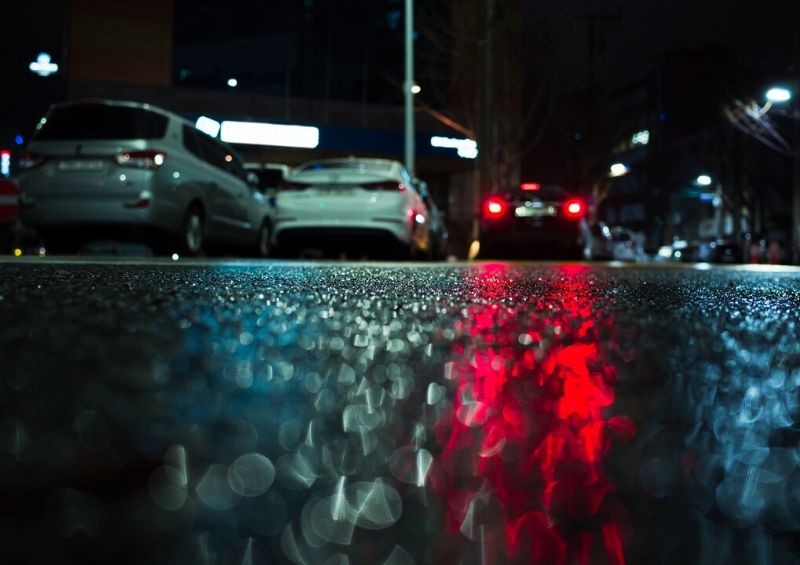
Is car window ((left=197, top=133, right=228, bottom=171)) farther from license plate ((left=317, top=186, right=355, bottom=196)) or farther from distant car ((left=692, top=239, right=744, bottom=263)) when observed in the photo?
distant car ((left=692, top=239, right=744, bottom=263))

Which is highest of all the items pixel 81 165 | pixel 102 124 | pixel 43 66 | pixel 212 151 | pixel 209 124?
pixel 43 66

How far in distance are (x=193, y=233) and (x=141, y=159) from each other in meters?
1.16

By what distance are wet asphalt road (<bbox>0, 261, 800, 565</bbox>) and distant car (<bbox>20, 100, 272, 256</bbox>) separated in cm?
844

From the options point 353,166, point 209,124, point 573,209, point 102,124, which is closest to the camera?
point 102,124

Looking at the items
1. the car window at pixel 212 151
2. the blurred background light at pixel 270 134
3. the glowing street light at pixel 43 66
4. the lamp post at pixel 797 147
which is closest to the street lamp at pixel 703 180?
the lamp post at pixel 797 147

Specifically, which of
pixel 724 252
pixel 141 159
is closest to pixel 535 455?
pixel 141 159

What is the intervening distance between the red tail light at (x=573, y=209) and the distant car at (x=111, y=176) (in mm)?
6033

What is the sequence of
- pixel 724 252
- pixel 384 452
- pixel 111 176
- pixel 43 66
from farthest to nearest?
pixel 724 252 → pixel 43 66 → pixel 111 176 → pixel 384 452

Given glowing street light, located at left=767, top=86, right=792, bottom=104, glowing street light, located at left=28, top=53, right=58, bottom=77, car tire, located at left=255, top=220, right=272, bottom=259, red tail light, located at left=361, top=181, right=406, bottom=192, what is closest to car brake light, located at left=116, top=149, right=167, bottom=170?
red tail light, located at left=361, top=181, right=406, bottom=192

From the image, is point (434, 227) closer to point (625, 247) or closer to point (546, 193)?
point (546, 193)

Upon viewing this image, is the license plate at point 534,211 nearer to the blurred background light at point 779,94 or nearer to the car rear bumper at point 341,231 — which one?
the car rear bumper at point 341,231

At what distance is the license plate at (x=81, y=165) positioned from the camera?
29.4 ft

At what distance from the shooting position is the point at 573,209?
1263 cm

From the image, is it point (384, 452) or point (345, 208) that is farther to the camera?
point (345, 208)
